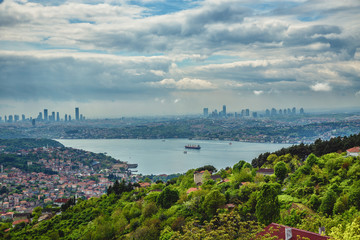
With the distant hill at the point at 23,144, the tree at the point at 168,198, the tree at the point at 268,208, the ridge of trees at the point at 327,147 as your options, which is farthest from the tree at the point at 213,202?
the distant hill at the point at 23,144

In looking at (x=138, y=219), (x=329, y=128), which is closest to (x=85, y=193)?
(x=138, y=219)

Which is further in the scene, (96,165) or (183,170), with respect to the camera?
(96,165)

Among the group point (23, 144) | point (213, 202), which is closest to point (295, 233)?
point (213, 202)

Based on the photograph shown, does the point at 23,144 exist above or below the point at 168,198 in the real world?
below

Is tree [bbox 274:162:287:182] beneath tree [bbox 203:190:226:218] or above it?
above

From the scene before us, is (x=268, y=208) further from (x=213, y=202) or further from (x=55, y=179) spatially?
(x=55, y=179)

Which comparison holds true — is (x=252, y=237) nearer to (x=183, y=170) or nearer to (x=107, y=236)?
(x=107, y=236)

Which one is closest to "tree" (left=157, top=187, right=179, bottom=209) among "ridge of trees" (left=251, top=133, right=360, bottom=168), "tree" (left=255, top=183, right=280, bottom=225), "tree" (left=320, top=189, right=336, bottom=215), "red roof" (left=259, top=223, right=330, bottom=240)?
"tree" (left=255, top=183, right=280, bottom=225)

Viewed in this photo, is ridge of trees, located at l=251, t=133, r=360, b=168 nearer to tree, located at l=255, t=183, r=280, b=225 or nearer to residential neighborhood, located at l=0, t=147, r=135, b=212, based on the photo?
tree, located at l=255, t=183, r=280, b=225
